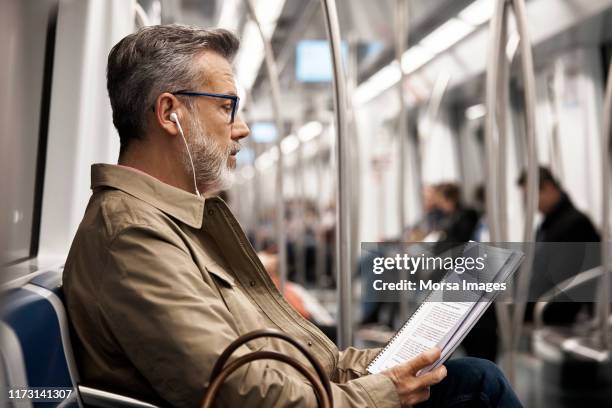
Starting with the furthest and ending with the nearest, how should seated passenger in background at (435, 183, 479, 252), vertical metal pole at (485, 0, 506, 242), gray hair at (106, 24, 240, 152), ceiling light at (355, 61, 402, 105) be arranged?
ceiling light at (355, 61, 402, 105)
seated passenger in background at (435, 183, 479, 252)
vertical metal pole at (485, 0, 506, 242)
gray hair at (106, 24, 240, 152)

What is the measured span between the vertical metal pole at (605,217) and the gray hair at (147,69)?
2291mm

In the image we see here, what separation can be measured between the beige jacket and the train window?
0.38m

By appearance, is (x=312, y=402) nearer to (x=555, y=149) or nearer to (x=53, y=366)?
(x=53, y=366)

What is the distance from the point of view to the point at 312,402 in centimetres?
138

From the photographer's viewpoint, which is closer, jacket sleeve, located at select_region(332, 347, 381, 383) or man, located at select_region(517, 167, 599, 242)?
jacket sleeve, located at select_region(332, 347, 381, 383)

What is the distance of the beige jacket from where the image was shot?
1.33m

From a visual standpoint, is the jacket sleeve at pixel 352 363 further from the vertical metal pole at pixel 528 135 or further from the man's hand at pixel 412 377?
the vertical metal pole at pixel 528 135

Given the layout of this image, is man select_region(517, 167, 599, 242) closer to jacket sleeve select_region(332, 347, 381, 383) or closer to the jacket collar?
jacket sleeve select_region(332, 347, 381, 383)

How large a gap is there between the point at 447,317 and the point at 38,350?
829 mm

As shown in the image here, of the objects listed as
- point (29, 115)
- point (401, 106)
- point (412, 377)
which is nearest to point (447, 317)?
point (412, 377)

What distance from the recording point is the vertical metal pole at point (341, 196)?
2.04m

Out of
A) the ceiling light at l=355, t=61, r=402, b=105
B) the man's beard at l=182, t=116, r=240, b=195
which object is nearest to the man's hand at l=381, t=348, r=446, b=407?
the man's beard at l=182, t=116, r=240, b=195

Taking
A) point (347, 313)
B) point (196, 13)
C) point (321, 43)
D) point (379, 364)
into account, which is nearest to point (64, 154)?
point (347, 313)

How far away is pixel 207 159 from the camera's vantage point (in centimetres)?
175
